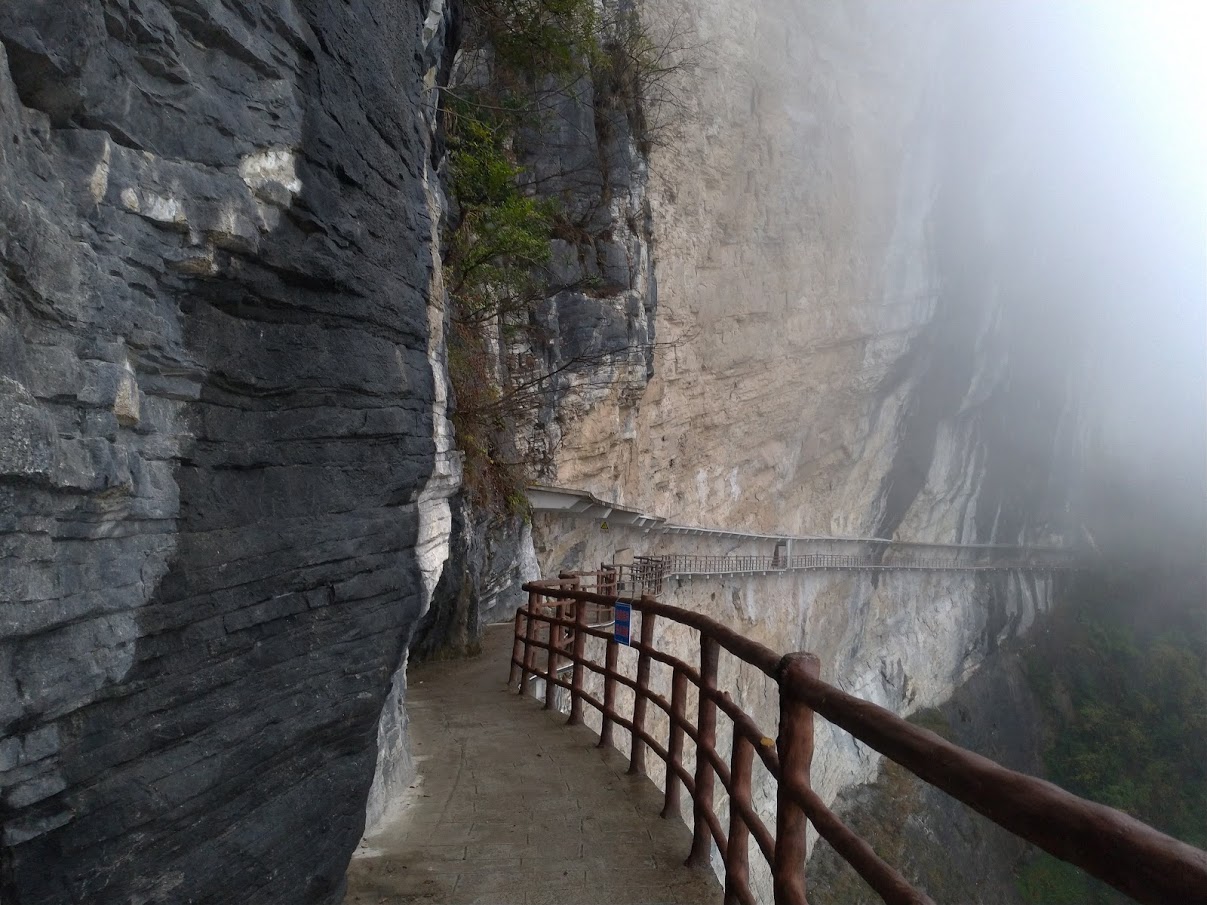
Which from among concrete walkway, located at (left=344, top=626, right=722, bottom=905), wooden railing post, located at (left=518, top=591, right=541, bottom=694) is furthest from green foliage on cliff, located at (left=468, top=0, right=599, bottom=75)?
concrete walkway, located at (left=344, top=626, right=722, bottom=905)

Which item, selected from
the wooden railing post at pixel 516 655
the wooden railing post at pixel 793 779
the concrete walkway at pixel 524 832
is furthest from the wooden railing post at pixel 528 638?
the wooden railing post at pixel 793 779

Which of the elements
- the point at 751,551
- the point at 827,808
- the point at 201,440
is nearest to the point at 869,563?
the point at 751,551

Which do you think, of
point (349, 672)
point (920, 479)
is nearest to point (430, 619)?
point (349, 672)

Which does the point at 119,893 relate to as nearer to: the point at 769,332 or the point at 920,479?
the point at 769,332

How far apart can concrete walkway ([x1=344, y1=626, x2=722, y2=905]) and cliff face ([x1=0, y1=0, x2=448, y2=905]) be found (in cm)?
65

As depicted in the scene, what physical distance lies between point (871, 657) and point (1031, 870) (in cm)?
776

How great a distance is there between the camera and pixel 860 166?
76.9 feet

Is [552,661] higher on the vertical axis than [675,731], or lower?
lower

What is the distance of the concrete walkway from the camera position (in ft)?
11.3

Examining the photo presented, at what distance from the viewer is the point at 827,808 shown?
75.5 inches

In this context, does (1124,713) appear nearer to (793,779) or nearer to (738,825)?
(738,825)

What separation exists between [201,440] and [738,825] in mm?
2329

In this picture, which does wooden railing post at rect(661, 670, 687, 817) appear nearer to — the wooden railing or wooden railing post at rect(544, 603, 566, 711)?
the wooden railing

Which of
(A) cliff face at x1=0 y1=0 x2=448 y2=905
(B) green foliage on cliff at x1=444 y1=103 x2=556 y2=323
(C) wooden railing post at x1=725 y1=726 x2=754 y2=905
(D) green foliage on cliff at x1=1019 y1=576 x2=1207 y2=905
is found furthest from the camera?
(D) green foliage on cliff at x1=1019 y1=576 x2=1207 y2=905
